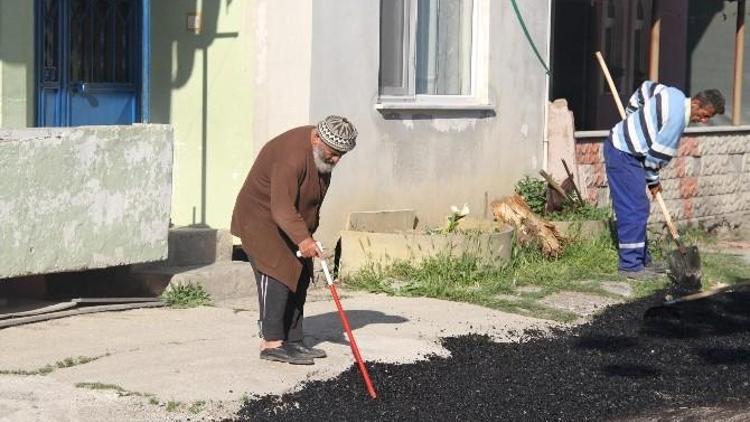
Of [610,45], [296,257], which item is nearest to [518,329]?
[296,257]

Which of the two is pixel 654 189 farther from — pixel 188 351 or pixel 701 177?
pixel 188 351

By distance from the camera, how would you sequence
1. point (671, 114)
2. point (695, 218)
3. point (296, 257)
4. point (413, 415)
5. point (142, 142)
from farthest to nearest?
1. point (695, 218)
2. point (671, 114)
3. point (142, 142)
4. point (296, 257)
5. point (413, 415)

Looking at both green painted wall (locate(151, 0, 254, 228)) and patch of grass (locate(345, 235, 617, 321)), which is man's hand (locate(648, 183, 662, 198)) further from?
green painted wall (locate(151, 0, 254, 228))

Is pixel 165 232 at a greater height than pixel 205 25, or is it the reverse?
pixel 205 25

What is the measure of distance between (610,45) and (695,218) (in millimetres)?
2533

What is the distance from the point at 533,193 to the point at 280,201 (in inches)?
248

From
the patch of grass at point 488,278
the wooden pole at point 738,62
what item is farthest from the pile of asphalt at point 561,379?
the wooden pole at point 738,62

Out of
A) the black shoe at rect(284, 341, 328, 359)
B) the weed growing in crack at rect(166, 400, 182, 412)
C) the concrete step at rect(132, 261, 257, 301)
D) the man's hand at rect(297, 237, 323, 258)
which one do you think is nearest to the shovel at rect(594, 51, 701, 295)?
the concrete step at rect(132, 261, 257, 301)

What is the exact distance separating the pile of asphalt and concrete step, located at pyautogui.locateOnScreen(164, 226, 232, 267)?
2.50 m

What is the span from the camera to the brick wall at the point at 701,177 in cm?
1560

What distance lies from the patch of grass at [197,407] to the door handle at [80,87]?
14.2 feet

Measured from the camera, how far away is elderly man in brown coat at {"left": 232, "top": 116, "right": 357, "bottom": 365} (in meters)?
8.49

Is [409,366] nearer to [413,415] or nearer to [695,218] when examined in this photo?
[413,415]

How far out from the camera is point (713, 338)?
1044 cm
